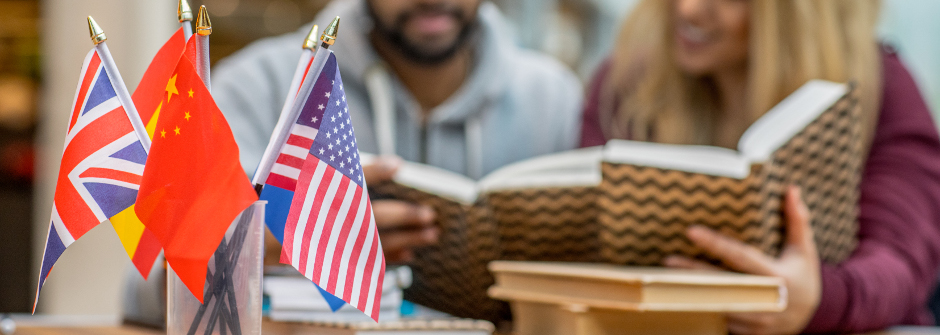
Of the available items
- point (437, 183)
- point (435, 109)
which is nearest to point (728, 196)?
point (437, 183)

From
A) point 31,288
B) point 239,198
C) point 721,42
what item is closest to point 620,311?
point 239,198

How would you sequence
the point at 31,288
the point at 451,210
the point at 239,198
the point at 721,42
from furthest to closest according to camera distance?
the point at 31,288
the point at 721,42
the point at 451,210
the point at 239,198

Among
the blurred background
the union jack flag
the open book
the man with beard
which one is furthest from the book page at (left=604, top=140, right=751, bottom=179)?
the blurred background

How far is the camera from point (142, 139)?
1.20ft

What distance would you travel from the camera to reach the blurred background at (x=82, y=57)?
7.44 feet

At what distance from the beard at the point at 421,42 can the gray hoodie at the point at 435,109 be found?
37 millimetres

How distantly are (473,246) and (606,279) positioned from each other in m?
0.26

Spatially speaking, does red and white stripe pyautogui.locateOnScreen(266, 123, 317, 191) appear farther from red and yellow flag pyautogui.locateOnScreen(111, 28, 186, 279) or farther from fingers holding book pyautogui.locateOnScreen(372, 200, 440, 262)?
fingers holding book pyautogui.locateOnScreen(372, 200, 440, 262)

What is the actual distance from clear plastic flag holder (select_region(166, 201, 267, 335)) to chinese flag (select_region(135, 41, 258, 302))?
1.2 inches

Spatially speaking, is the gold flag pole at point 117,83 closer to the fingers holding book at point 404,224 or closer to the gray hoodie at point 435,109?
the fingers holding book at point 404,224

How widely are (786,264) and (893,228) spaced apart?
0.27 m

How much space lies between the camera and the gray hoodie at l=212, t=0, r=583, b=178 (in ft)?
4.46

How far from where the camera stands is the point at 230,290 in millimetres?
351

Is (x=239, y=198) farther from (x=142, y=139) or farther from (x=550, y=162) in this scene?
(x=550, y=162)
